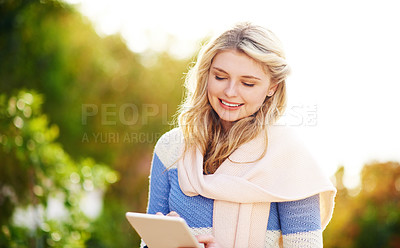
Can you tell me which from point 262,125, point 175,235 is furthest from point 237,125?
point 175,235

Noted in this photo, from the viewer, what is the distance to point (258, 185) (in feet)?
6.48

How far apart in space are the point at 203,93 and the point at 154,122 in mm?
6423

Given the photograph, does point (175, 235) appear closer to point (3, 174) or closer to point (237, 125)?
point (237, 125)

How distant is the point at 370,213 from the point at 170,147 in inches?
162

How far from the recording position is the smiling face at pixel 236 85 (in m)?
1.97

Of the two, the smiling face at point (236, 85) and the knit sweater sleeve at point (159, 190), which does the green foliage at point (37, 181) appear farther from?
the smiling face at point (236, 85)

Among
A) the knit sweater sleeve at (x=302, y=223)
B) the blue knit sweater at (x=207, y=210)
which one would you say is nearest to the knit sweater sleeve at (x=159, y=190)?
the blue knit sweater at (x=207, y=210)

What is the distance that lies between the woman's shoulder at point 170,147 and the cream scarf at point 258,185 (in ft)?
0.85

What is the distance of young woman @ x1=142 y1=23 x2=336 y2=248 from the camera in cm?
192

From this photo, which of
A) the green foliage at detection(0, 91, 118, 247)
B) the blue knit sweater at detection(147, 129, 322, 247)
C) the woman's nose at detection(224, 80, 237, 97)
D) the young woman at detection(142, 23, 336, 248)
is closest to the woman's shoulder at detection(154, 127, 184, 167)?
the blue knit sweater at detection(147, 129, 322, 247)

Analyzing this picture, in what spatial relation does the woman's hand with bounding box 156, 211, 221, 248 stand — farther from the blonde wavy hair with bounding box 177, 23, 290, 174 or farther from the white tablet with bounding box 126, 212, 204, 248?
the blonde wavy hair with bounding box 177, 23, 290, 174

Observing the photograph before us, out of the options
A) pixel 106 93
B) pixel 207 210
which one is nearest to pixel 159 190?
pixel 207 210

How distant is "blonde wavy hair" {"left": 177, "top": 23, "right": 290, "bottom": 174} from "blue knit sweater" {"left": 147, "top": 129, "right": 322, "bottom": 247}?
0.15m

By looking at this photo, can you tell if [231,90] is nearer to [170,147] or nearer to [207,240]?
[170,147]
